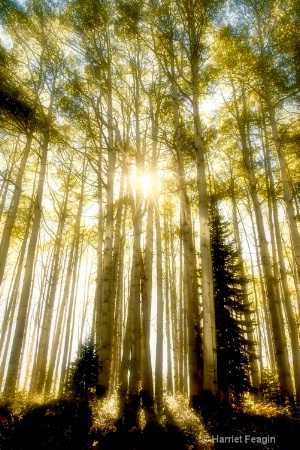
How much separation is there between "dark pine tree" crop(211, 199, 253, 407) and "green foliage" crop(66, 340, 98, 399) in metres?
3.21

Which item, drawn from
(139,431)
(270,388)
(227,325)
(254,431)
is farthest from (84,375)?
(270,388)

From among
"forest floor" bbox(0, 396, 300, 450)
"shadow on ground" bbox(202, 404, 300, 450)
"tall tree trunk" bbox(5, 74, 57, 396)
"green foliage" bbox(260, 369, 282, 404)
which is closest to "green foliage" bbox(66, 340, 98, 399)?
"tall tree trunk" bbox(5, 74, 57, 396)

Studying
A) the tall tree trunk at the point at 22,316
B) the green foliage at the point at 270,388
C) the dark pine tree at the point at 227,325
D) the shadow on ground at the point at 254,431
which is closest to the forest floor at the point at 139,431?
the shadow on ground at the point at 254,431

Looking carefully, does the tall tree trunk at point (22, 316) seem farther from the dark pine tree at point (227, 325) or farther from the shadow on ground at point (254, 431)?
the dark pine tree at point (227, 325)

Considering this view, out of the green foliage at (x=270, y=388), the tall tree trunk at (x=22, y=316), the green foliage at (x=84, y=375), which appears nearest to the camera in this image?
the green foliage at (x=84, y=375)

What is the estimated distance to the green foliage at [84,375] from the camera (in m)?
5.85

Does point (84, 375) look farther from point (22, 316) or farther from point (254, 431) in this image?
point (254, 431)

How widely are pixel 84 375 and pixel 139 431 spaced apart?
107 inches

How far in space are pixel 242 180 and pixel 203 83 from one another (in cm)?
532

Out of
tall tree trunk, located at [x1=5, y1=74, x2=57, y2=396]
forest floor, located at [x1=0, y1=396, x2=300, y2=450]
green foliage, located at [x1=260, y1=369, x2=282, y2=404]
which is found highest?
tall tree trunk, located at [x1=5, y1=74, x2=57, y2=396]

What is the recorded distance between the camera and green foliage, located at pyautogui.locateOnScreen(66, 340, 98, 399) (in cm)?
585

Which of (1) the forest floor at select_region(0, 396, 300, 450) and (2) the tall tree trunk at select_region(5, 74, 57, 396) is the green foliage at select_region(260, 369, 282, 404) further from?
(2) the tall tree trunk at select_region(5, 74, 57, 396)

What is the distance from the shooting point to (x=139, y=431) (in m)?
3.71

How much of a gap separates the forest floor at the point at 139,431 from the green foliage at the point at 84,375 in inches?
53.4
